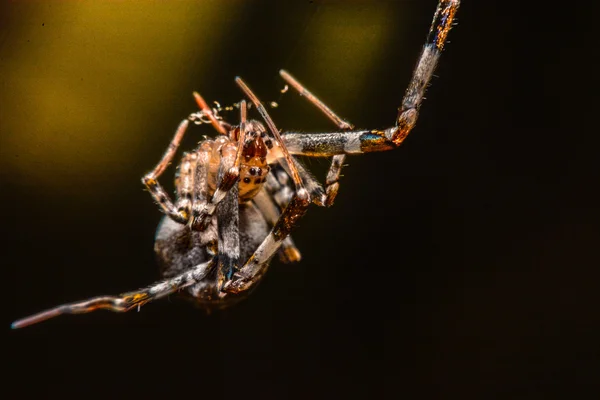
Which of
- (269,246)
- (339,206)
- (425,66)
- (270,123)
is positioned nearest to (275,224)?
(269,246)

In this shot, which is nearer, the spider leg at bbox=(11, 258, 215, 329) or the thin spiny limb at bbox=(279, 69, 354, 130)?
the spider leg at bbox=(11, 258, 215, 329)

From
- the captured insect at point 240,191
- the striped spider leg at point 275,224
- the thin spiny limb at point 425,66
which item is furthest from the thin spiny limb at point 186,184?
the thin spiny limb at point 425,66

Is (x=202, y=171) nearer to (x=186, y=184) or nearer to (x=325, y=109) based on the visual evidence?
(x=186, y=184)

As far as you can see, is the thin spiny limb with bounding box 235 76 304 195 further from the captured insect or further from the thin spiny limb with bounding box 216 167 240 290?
the thin spiny limb with bounding box 216 167 240 290

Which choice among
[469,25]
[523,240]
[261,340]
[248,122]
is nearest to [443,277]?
[523,240]

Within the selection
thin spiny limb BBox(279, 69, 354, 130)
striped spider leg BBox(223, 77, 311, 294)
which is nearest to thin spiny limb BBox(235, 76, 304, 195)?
striped spider leg BBox(223, 77, 311, 294)

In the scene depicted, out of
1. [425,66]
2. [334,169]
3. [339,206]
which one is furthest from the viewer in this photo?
[339,206]
